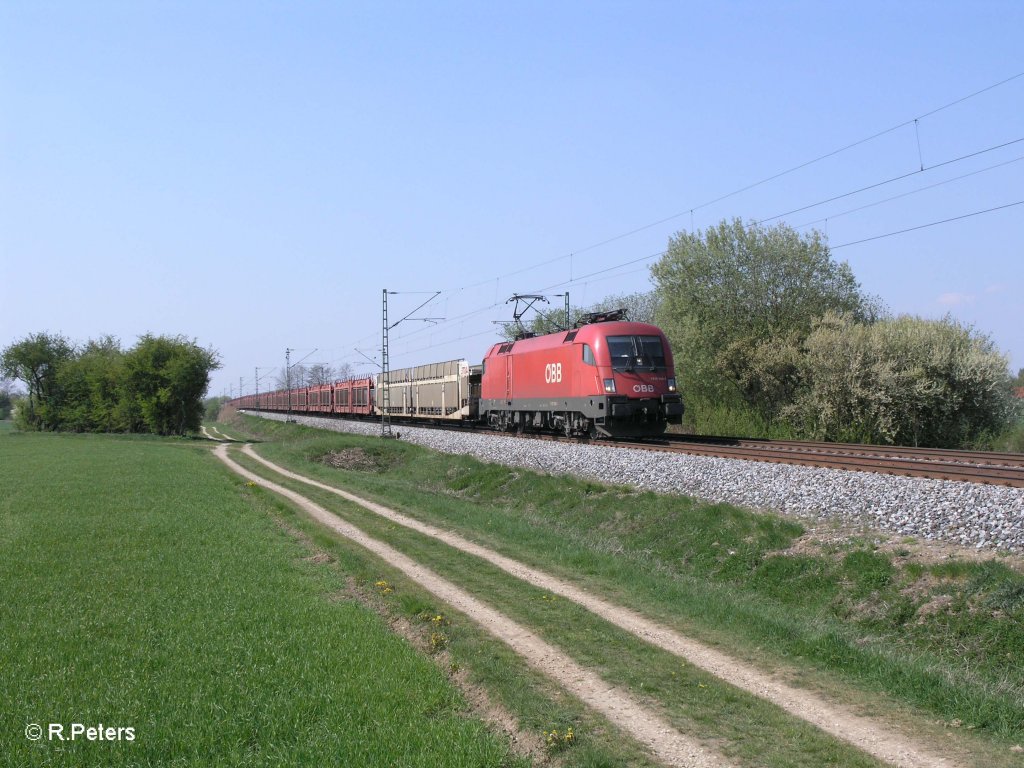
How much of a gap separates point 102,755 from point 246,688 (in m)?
1.38

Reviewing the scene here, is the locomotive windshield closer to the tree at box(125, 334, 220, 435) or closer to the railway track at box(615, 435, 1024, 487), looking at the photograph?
the railway track at box(615, 435, 1024, 487)

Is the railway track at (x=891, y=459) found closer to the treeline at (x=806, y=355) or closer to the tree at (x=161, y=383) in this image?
the treeline at (x=806, y=355)

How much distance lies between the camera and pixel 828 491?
15016 mm

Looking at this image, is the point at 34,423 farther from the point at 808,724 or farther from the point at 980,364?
the point at 808,724

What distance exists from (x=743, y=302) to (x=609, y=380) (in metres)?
18.0

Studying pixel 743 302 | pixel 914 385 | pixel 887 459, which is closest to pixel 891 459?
pixel 887 459

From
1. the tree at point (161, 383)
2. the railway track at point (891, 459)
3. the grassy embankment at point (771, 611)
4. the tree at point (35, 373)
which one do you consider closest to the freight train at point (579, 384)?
the railway track at point (891, 459)

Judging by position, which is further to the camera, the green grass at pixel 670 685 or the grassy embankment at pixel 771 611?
the grassy embankment at pixel 771 611

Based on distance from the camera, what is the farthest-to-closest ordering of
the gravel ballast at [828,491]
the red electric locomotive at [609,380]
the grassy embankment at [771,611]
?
the red electric locomotive at [609,380] < the gravel ballast at [828,491] < the grassy embankment at [771,611]

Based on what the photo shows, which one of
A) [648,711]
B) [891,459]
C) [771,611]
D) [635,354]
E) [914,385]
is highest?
[635,354]

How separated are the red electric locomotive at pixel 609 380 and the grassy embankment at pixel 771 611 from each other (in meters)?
6.65

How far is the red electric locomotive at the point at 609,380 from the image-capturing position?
84.9 feet

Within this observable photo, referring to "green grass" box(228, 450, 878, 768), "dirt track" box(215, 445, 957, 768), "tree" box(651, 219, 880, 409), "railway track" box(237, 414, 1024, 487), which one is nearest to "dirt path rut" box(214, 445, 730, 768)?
"dirt track" box(215, 445, 957, 768)

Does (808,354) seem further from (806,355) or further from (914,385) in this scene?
(914,385)
